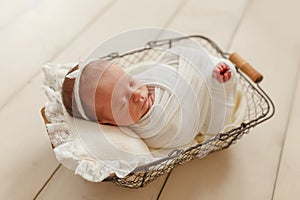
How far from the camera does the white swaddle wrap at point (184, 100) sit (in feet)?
2.79

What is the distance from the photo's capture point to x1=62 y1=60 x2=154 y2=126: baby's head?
786mm

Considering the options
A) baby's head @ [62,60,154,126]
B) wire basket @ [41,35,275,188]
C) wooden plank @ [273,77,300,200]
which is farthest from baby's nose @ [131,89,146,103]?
wooden plank @ [273,77,300,200]

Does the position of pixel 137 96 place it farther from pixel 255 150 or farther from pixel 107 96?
pixel 255 150

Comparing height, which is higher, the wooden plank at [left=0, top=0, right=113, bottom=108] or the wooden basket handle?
the wooden basket handle

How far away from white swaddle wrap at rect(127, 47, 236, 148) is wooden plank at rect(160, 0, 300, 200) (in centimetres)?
9

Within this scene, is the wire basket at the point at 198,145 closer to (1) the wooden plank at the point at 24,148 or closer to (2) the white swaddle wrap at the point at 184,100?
(2) the white swaddle wrap at the point at 184,100

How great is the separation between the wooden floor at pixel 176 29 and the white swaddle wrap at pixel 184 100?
0.31ft

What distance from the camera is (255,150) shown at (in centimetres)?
95

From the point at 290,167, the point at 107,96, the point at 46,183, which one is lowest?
the point at 46,183

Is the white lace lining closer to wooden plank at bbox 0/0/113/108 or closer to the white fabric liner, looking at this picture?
the white fabric liner

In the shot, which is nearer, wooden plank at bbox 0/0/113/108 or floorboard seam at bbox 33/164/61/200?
floorboard seam at bbox 33/164/61/200

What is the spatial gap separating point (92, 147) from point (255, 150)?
1.29 ft

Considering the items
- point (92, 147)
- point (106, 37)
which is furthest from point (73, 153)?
point (106, 37)

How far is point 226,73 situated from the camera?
34.4 inches
